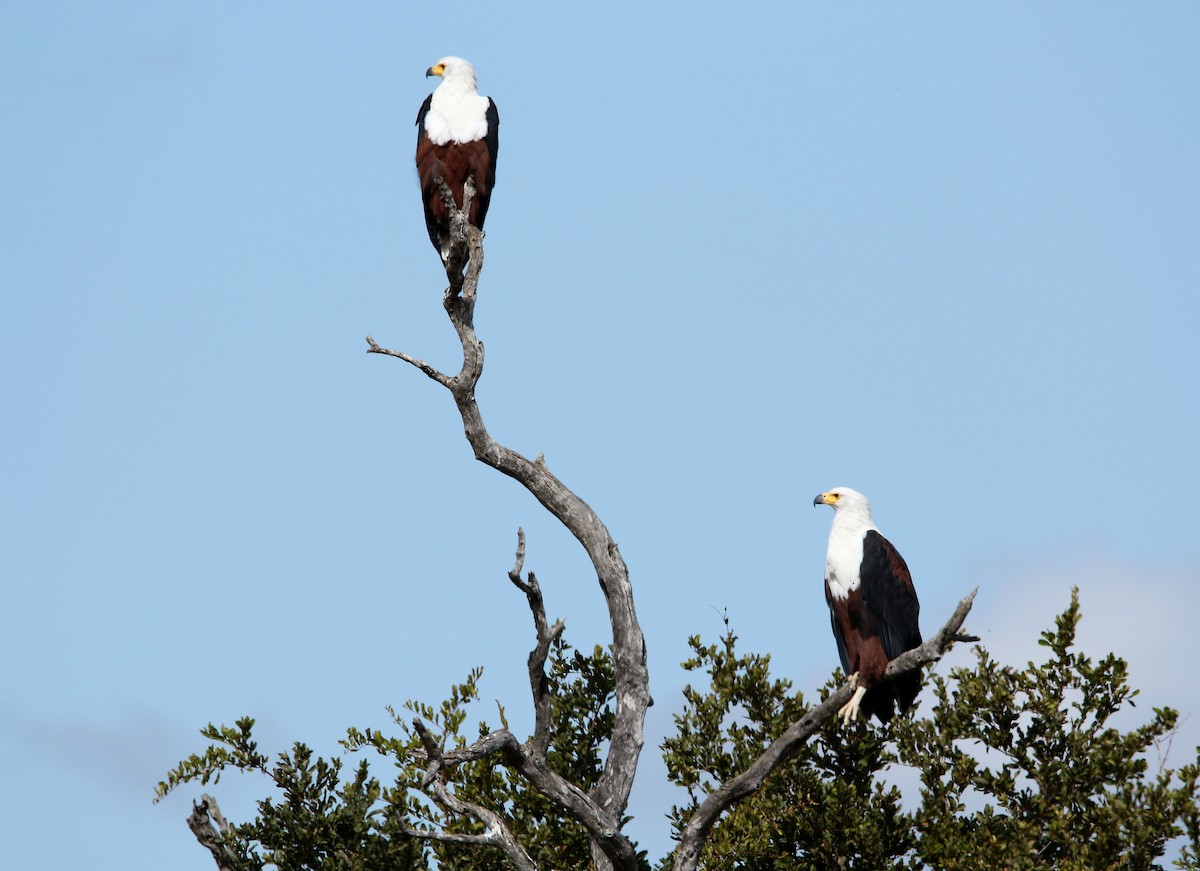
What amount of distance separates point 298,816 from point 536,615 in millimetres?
2100

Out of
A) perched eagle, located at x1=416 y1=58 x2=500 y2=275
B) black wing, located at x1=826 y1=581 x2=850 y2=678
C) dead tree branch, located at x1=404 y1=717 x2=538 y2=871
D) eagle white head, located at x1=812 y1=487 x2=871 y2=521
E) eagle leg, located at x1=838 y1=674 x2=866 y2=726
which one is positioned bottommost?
dead tree branch, located at x1=404 y1=717 x2=538 y2=871

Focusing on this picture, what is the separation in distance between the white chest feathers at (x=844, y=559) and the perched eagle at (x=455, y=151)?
10.4 feet

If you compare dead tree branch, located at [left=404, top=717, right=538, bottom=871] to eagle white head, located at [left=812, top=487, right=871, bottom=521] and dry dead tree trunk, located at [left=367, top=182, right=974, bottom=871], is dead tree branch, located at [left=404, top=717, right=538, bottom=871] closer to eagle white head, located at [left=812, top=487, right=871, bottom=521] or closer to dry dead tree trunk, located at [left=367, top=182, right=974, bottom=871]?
dry dead tree trunk, located at [left=367, top=182, right=974, bottom=871]

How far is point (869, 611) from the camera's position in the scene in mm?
8742

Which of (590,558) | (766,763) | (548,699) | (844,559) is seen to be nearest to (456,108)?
(590,558)

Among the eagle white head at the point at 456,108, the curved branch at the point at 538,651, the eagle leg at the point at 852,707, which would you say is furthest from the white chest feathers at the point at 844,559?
the eagle white head at the point at 456,108

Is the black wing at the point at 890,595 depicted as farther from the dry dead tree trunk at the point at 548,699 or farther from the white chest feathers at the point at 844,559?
the dry dead tree trunk at the point at 548,699

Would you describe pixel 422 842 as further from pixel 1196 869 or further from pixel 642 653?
pixel 1196 869

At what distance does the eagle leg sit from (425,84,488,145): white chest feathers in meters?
4.44

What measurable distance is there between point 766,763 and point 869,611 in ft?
5.25

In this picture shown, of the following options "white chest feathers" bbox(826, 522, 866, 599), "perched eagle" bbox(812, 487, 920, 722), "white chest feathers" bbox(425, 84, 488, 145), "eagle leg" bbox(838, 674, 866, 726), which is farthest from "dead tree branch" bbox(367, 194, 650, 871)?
"white chest feathers" bbox(425, 84, 488, 145)

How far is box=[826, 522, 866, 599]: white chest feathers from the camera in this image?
8.95 m

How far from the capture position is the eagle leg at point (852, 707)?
27.3 feet

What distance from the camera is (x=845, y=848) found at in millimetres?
8141
